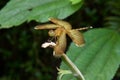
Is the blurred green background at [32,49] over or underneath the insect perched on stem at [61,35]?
underneath

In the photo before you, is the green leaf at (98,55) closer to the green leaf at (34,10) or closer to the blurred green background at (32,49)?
the green leaf at (34,10)

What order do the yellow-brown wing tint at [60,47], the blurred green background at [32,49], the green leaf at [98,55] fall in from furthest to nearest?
the blurred green background at [32,49], the green leaf at [98,55], the yellow-brown wing tint at [60,47]

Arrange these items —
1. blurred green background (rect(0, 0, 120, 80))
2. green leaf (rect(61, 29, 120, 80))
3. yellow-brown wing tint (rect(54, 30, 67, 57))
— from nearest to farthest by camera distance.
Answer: yellow-brown wing tint (rect(54, 30, 67, 57)) → green leaf (rect(61, 29, 120, 80)) → blurred green background (rect(0, 0, 120, 80))

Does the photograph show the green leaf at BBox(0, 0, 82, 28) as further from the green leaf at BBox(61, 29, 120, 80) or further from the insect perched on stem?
the insect perched on stem

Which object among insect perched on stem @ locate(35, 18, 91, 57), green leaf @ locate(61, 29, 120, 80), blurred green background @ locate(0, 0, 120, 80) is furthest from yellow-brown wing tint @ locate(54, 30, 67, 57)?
blurred green background @ locate(0, 0, 120, 80)

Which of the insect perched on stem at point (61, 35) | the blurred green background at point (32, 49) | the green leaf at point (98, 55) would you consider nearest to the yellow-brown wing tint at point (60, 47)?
the insect perched on stem at point (61, 35)

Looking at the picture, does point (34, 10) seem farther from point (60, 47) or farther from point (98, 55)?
point (60, 47)

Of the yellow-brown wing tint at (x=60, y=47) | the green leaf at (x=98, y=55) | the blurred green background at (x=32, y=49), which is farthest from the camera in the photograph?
the blurred green background at (x=32, y=49)

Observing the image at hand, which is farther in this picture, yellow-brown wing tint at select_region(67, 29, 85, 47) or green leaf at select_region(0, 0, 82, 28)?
green leaf at select_region(0, 0, 82, 28)

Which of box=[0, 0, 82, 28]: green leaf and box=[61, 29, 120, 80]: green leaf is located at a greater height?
box=[0, 0, 82, 28]: green leaf
